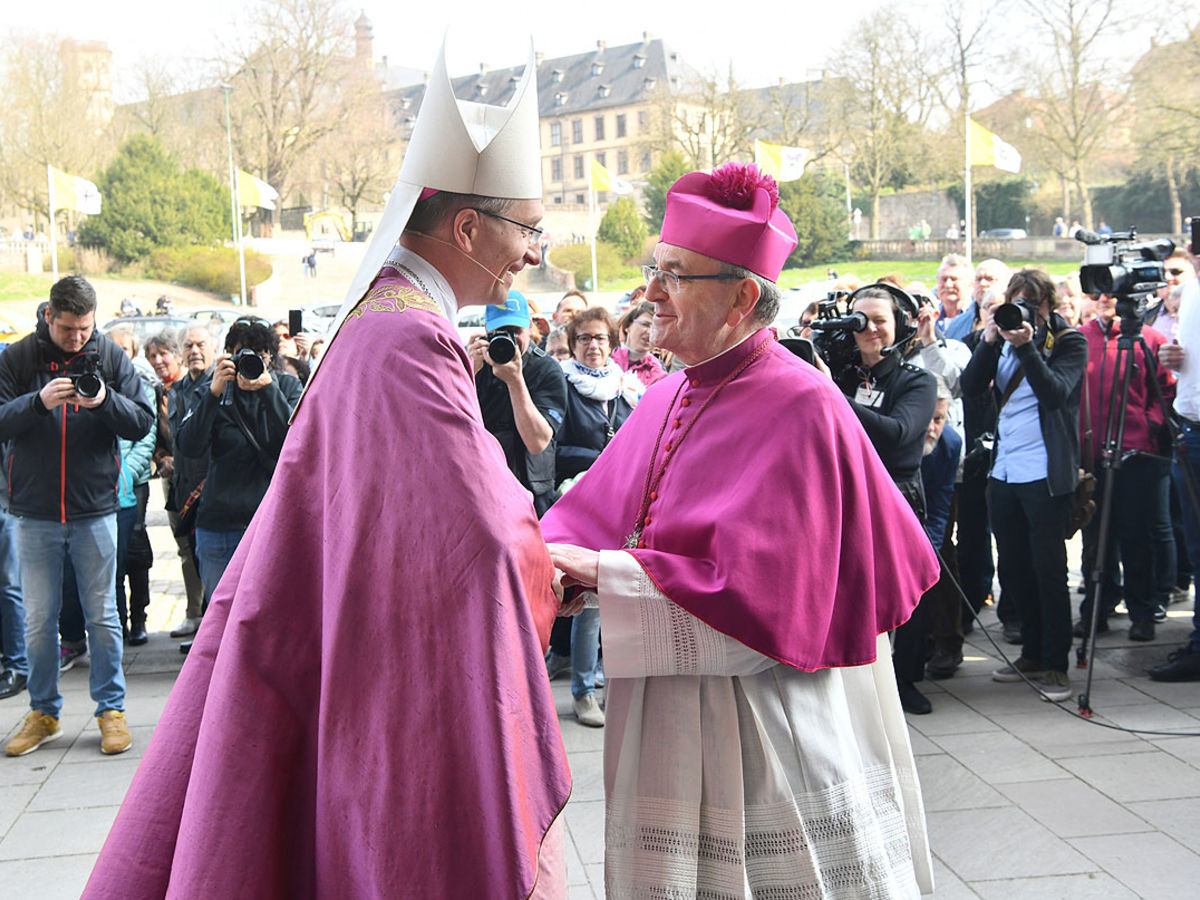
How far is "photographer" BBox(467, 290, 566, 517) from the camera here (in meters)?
5.20

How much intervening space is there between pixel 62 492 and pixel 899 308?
3.68m

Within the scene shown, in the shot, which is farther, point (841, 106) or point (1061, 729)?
point (841, 106)

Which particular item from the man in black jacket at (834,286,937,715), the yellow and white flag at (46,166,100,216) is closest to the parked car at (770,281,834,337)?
the man in black jacket at (834,286,937,715)

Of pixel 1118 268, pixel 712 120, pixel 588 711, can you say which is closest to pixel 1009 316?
pixel 1118 268

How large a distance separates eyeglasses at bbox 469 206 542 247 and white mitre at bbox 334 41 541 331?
0.03 meters

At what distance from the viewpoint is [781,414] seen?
96.7 inches

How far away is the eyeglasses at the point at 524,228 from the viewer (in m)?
2.29

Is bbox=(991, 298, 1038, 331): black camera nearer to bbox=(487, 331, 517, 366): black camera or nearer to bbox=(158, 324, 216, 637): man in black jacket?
bbox=(487, 331, 517, 366): black camera

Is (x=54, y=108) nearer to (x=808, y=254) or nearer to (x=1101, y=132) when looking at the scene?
(x=808, y=254)

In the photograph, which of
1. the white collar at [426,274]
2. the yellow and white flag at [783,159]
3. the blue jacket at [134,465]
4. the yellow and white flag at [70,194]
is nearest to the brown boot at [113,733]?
the blue jacket at [134,465]

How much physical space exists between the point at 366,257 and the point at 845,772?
4.53 ft

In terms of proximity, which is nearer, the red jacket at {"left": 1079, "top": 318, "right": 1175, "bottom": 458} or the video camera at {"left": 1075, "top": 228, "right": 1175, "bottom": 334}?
the video camera at {"left": 1075, "top": 228, "right": 1175, "bottom": 334}

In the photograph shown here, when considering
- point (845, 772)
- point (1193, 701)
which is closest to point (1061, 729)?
point (1193, 701)

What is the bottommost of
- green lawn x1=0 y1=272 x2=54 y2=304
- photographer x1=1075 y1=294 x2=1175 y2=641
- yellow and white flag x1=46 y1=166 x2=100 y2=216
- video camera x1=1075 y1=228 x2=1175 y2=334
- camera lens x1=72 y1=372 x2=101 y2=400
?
photographer x1=1075 y1=294 x2=1175 y2=641
